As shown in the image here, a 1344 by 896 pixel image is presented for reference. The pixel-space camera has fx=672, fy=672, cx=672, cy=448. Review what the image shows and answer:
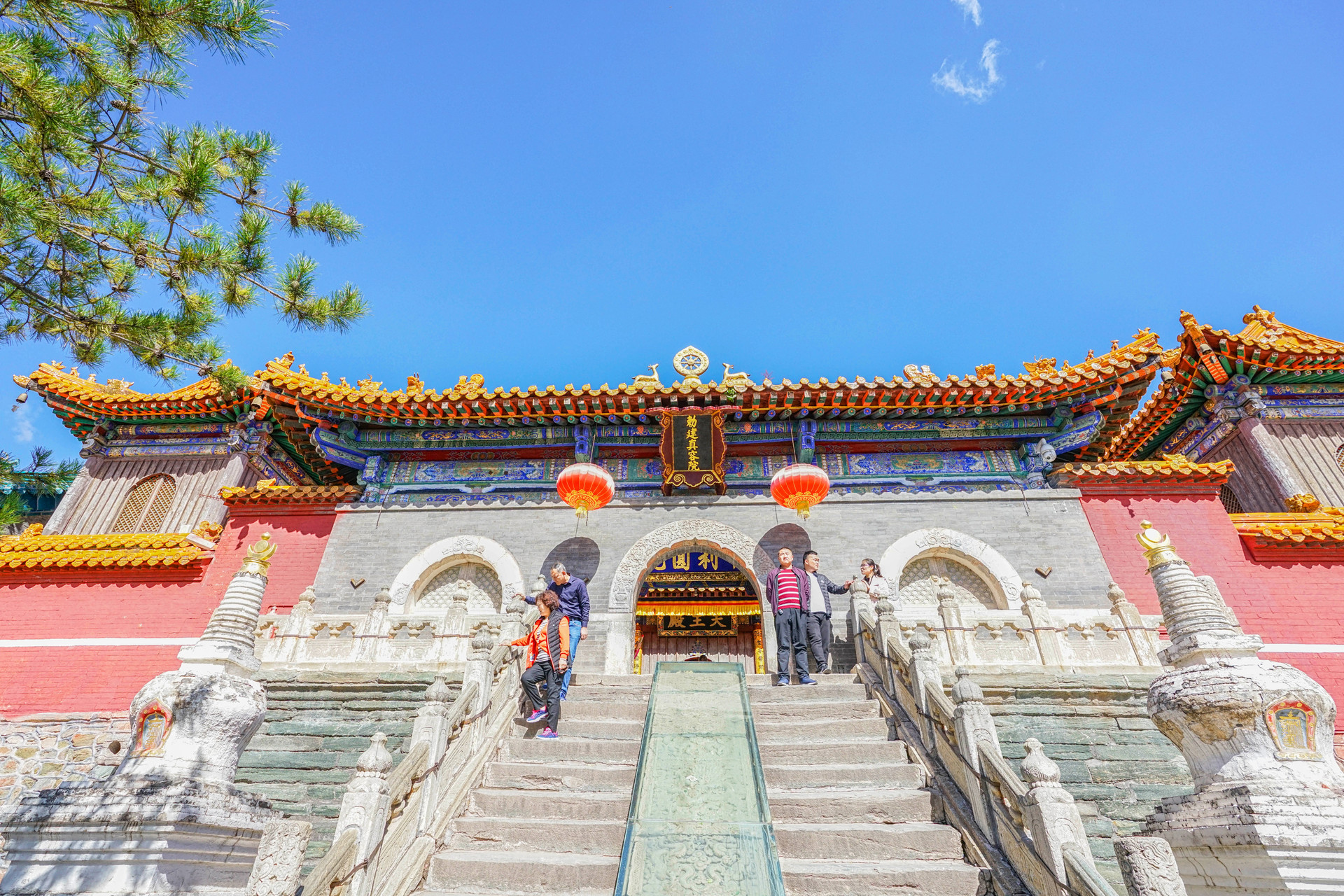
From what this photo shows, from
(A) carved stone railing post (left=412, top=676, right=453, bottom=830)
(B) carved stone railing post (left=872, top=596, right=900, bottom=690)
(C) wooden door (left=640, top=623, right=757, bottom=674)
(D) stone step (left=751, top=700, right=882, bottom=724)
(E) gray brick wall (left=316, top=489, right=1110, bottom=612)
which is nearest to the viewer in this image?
(A) carved stone railing post (left=412, top=676, right=453, bottom=830)

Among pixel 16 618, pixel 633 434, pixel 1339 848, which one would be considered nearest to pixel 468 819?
pixel 1339 848

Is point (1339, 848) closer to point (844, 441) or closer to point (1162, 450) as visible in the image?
point (844, 441)

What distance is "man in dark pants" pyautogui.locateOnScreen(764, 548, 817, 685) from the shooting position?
695cm

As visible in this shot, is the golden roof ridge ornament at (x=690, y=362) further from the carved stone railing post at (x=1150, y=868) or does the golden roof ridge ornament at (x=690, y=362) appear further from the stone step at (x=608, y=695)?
the carved stone railing post at (x=1150, y=868)

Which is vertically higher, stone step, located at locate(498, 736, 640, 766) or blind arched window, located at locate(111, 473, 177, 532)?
blind arched window, located at locate(111, 473, 177, 532)

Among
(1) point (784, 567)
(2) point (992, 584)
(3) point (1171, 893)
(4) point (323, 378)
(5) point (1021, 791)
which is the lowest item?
(3) point (1171, 893)

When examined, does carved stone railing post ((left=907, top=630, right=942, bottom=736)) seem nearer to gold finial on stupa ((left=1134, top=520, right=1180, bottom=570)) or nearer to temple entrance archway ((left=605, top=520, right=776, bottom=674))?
gold finial on stupa ((left=1134, top=520, right=1180, bottom=570))

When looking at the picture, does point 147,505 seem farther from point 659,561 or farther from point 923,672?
point 923,672

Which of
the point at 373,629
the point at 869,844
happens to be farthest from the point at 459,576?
the point at 869,844

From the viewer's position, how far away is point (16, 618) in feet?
29.2

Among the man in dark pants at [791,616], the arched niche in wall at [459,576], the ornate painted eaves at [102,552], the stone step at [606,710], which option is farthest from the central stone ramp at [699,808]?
the ornate painted eaves at [102,552]

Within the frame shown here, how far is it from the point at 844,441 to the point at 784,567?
3303 millimetres

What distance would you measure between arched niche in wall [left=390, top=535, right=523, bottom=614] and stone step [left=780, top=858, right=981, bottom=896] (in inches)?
250

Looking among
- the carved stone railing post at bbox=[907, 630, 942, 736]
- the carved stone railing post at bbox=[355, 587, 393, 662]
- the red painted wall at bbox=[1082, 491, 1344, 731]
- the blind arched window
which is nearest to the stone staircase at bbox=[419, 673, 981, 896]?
the carved stone railing post at bbox=[907, 630, 942, 736]
